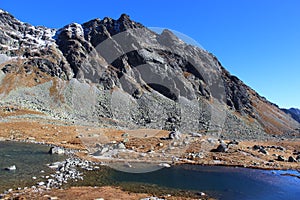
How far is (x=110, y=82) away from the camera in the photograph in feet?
497

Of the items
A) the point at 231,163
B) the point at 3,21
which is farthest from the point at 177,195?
the point at 3,21

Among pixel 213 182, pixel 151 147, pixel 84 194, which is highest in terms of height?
pixel 151 147

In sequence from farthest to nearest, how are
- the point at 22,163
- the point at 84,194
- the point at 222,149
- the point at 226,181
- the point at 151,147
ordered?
the point at 222,149, the point at 151,147, the point at 22,163, the point at 226,181, the point at 84,194

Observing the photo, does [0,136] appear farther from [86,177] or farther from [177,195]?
[177,195]

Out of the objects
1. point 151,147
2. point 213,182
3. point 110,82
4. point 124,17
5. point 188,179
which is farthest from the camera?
point 124,17

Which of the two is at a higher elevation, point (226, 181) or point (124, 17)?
point (124, 17)

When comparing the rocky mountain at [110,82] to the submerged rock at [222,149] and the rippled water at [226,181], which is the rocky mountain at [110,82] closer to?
the submerged rock at [222,149]

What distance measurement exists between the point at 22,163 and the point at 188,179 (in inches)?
853

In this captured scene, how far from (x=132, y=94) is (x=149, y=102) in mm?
12691

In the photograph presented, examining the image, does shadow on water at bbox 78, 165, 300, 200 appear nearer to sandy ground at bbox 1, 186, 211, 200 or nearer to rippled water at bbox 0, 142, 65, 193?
sandy ground at bbox 1, 186, 211, 200

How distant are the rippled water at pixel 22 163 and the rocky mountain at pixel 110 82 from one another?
4999cm

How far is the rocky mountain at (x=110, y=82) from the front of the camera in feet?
394

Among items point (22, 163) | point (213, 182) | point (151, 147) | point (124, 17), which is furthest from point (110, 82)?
point (213, 182)

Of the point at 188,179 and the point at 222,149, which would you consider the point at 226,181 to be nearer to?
the point at 188,179
